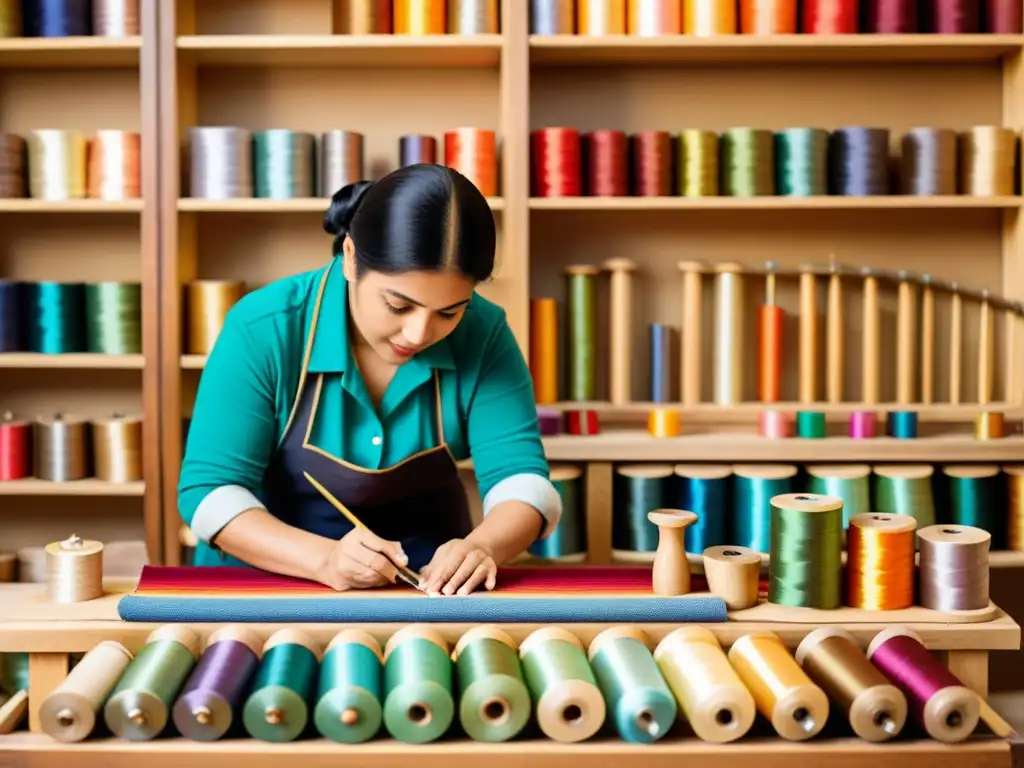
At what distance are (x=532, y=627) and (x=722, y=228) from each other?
2408mm

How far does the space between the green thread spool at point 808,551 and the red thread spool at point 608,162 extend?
1.92 m

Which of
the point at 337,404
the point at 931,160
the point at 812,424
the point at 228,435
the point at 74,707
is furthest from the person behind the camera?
the point at 931,160

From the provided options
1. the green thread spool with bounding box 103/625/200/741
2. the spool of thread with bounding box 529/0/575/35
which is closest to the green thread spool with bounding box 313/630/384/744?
the green thread spool with bounding box 103/625/200/741

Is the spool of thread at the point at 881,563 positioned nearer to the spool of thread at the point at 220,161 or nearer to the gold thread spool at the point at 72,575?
the gold thread spool at the point at 72,575

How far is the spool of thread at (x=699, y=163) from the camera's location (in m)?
3.42

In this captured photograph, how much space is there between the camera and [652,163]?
3428 mm

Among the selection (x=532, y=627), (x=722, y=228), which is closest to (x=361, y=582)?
(x=532, y=627)

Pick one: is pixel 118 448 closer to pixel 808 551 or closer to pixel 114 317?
pixel 114 317

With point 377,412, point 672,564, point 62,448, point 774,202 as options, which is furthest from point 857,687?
point 62,448

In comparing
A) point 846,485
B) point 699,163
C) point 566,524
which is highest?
point 699,163

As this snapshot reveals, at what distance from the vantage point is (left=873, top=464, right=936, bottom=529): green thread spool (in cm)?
318

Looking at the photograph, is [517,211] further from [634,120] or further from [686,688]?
[686,688]

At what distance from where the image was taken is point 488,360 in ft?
6.77

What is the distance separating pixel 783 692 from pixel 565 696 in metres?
0.26
